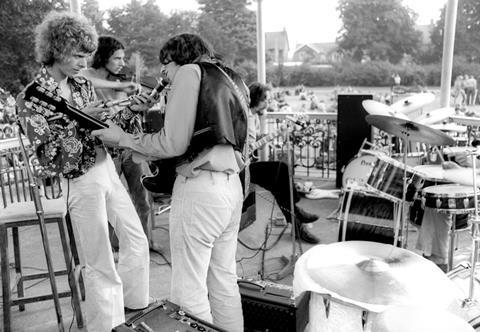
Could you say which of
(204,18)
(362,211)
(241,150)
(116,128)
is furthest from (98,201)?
(204,18)

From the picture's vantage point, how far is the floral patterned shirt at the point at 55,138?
2.01m

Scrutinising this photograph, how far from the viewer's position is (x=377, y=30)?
1152 inches

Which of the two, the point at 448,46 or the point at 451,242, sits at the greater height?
the point at 448,46

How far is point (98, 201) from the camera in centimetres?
220

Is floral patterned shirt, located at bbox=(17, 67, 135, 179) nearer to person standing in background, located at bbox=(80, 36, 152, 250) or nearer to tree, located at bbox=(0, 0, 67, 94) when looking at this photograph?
person standing in background, located at bbox=(80, 36, 152, 250)

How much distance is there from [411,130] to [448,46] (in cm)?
338

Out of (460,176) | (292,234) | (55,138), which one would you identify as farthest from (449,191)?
(55,138)

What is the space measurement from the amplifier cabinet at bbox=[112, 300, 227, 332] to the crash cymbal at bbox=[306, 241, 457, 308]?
531mm

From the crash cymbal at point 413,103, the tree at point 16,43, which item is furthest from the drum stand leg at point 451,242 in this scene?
the tree at point 16,43

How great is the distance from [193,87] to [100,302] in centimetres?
125

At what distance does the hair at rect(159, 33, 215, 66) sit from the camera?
1880 mm

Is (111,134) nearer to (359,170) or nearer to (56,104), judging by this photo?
(56,104)

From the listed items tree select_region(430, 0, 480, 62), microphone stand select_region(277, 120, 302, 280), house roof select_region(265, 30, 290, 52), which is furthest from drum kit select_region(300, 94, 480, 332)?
house roof select_region(265, 30, 290, 52)

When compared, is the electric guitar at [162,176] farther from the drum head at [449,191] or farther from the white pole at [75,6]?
the white pole at [75,6]
